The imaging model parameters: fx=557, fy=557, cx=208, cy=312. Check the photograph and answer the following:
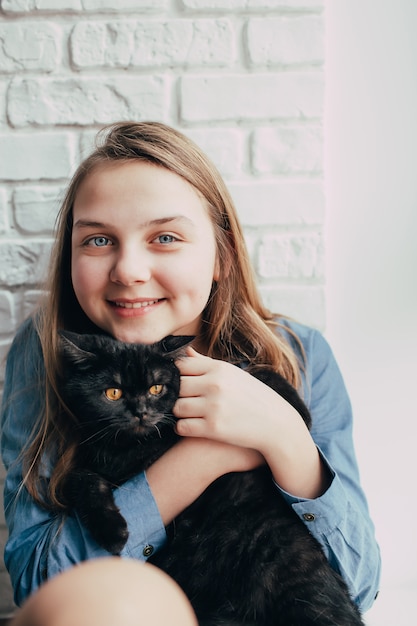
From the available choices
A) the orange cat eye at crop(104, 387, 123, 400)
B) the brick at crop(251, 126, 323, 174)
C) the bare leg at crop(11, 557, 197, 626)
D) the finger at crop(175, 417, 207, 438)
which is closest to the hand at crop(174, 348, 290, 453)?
the finger at crop(175, 417, 207, 438)

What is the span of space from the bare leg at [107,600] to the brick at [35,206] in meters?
1.01

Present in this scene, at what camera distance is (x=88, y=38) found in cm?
133

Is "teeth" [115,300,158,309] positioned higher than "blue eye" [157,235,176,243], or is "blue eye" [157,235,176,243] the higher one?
"blue eye" [157,235,176,243]

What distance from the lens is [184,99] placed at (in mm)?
1342

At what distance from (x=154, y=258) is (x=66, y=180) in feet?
1.55

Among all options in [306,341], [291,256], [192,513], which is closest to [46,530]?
[192,513]

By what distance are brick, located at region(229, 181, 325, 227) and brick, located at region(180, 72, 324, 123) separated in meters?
0.16

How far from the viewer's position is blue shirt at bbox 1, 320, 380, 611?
3.30ft

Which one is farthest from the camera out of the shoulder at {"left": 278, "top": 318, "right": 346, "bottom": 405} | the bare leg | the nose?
the shoulder at {"left": 278, "top": 318, "right": 346, "bottom": 405}

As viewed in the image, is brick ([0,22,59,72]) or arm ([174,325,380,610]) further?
brick ([0,22,59,72])

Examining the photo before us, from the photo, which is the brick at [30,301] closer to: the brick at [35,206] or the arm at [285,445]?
the brick at [35,206]

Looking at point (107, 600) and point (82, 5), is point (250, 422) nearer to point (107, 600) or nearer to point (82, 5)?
point (107, 600)

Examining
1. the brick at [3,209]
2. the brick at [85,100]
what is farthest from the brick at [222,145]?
the brick at [3,209]

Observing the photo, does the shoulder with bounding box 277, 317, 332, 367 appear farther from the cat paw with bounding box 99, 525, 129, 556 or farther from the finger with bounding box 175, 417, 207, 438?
the cat paw with bounding box 99, 525, 129, 556
